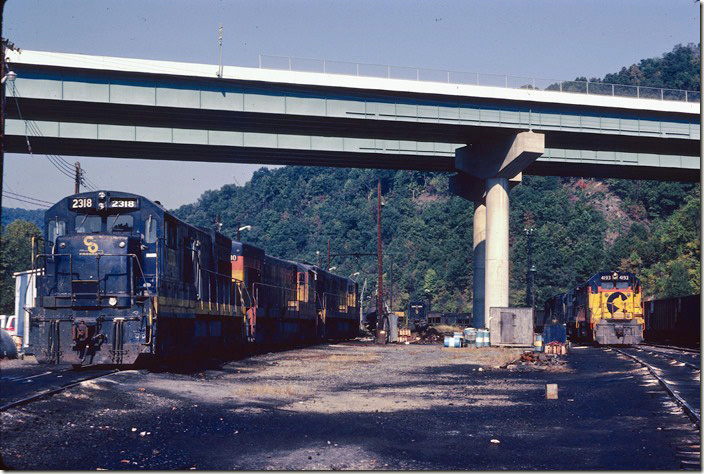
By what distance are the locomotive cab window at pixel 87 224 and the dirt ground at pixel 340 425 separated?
13.7ft

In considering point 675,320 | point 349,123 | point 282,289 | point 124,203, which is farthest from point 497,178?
point 124,203

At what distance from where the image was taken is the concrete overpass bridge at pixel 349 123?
46.3 meters

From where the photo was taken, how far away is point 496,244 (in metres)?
57.9

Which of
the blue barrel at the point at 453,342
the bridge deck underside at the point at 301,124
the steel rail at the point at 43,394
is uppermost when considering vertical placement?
the bridge deck underside at the point at 301,124

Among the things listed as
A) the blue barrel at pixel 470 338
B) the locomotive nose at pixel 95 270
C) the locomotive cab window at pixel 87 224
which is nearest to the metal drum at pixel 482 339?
the blue barrel at pixel 470 338

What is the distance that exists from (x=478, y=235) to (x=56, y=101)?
107 ft

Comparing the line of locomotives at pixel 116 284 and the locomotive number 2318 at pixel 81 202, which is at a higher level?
the locomotive number 2318 at pixel 81 202

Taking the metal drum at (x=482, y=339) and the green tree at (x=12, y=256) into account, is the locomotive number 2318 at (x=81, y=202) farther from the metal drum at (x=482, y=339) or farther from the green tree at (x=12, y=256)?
the green tree at (x=12, y=256)

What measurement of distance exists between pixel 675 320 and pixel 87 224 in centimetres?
3580

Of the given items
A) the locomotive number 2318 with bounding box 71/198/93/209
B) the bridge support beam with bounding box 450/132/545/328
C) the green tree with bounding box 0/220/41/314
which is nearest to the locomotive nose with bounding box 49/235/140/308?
the locomotive number 2318 with bounding box 71/198/93/209

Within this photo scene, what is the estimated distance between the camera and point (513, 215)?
15575cm

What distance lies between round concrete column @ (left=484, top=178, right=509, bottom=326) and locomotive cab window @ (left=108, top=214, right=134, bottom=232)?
37.8 m

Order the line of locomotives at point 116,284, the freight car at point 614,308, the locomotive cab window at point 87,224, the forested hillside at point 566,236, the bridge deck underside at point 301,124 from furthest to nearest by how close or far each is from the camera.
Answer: the forested hillside at point 566,236, the freight car at point 614,308, the bridge deck underside at point 301,124, the locomotive cab window at point 87,224, the line of locomotives at point 116,284

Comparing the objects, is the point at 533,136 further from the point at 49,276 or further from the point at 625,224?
the point at 625,224
